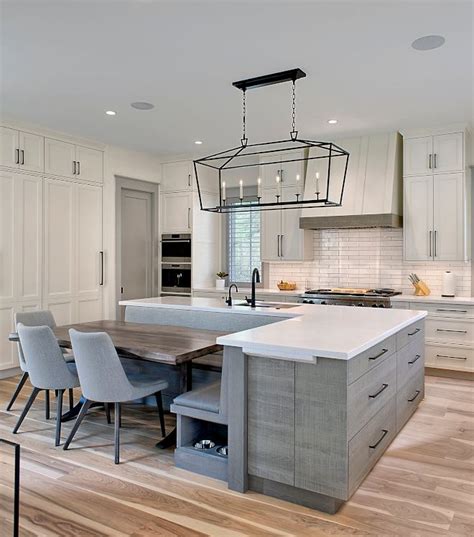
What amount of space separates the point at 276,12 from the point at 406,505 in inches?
113

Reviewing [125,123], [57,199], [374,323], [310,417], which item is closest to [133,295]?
[57,199]

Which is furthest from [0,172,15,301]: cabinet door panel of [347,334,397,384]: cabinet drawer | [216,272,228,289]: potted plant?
[347,334,397,384]: cabinet drawer

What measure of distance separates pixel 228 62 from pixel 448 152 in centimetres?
299

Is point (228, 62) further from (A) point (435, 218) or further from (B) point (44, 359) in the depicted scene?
(A) point (435, 218)

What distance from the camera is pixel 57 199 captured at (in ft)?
18.3

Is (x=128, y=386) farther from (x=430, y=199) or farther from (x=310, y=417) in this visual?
(x=430, y=199)

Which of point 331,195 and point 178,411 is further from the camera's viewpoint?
point 331,195

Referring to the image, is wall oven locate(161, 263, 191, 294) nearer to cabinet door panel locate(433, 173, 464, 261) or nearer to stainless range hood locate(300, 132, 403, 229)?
stainless range hood locate(300, 132, 403, 229)

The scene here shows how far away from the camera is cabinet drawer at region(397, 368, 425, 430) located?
3.39 metres

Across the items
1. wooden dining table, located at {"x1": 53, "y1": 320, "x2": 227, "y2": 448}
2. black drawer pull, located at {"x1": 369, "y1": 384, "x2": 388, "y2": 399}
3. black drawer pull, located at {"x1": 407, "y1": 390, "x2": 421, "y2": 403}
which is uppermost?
wooden dining table, located at {"x1": 53, "y1": 320, "x2": 227, "y2": 448}

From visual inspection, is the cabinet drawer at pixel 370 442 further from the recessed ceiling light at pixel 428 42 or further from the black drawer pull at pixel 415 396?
the recessed ceiling light at pixel 428 42

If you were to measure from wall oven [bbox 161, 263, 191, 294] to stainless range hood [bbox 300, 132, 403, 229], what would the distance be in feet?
6.68

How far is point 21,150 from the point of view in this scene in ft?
17.0

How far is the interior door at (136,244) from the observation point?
662 centimetres
